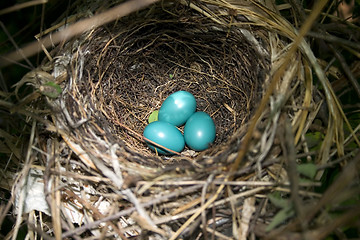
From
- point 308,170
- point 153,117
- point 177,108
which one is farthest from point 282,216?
point 153,117

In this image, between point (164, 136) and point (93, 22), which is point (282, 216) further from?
point (93, 22)

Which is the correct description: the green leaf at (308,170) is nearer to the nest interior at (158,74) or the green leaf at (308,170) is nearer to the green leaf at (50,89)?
the nest interior at (158,74)

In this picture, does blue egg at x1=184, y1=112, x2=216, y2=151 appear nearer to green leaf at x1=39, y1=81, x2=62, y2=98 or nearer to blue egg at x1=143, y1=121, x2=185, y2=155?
blue egg at x1=143, y1=121, x2=185, y2=155

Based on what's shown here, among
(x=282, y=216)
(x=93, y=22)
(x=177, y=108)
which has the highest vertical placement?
(x=93, y=22)

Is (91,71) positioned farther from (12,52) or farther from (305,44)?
(305,44)

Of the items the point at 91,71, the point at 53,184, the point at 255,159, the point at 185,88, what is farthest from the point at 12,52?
the point at 255,159

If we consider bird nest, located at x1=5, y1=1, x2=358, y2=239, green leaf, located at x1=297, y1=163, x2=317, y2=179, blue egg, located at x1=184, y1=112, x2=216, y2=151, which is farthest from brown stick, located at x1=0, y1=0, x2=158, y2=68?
green leaf, located at x1=297, y1=163, x2=317, y2=179
